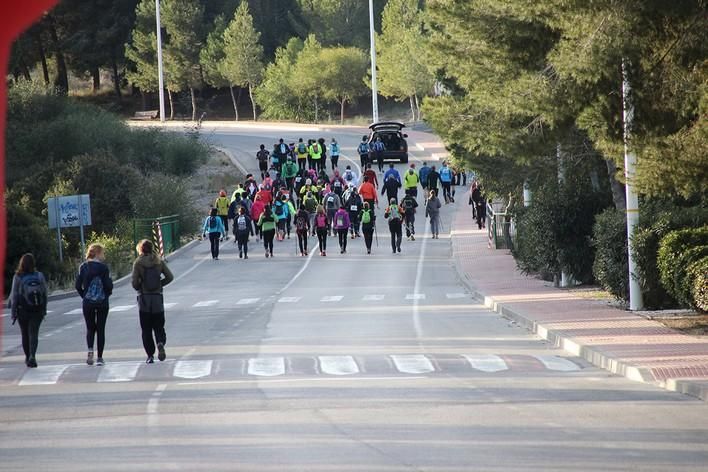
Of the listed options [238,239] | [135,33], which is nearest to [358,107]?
[135,33]

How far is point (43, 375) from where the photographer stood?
1678 centimetres

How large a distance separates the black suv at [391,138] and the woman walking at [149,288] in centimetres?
4599

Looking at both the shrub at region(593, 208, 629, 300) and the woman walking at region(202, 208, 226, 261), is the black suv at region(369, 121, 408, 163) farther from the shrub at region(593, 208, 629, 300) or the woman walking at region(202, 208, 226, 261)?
the shrub at region(593, 208, 629, 300)

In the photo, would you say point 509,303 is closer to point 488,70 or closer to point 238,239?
point 488,70

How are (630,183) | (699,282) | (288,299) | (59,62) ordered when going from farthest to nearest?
(59,62), (288,299), (630,183), (699,282)

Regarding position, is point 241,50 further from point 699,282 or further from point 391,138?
point 699,282

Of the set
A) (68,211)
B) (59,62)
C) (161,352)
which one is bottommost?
(161,352)

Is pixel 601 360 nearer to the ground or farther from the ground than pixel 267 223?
nearer to the ground

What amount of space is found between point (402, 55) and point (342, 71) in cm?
804

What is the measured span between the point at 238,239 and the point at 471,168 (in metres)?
9.46

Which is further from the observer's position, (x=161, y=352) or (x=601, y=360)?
(x=161, y=352)

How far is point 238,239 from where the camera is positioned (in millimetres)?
40750

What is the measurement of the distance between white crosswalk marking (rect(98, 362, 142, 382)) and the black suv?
4606 centimetres

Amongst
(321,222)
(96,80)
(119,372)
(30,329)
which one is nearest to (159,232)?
(321,222)
